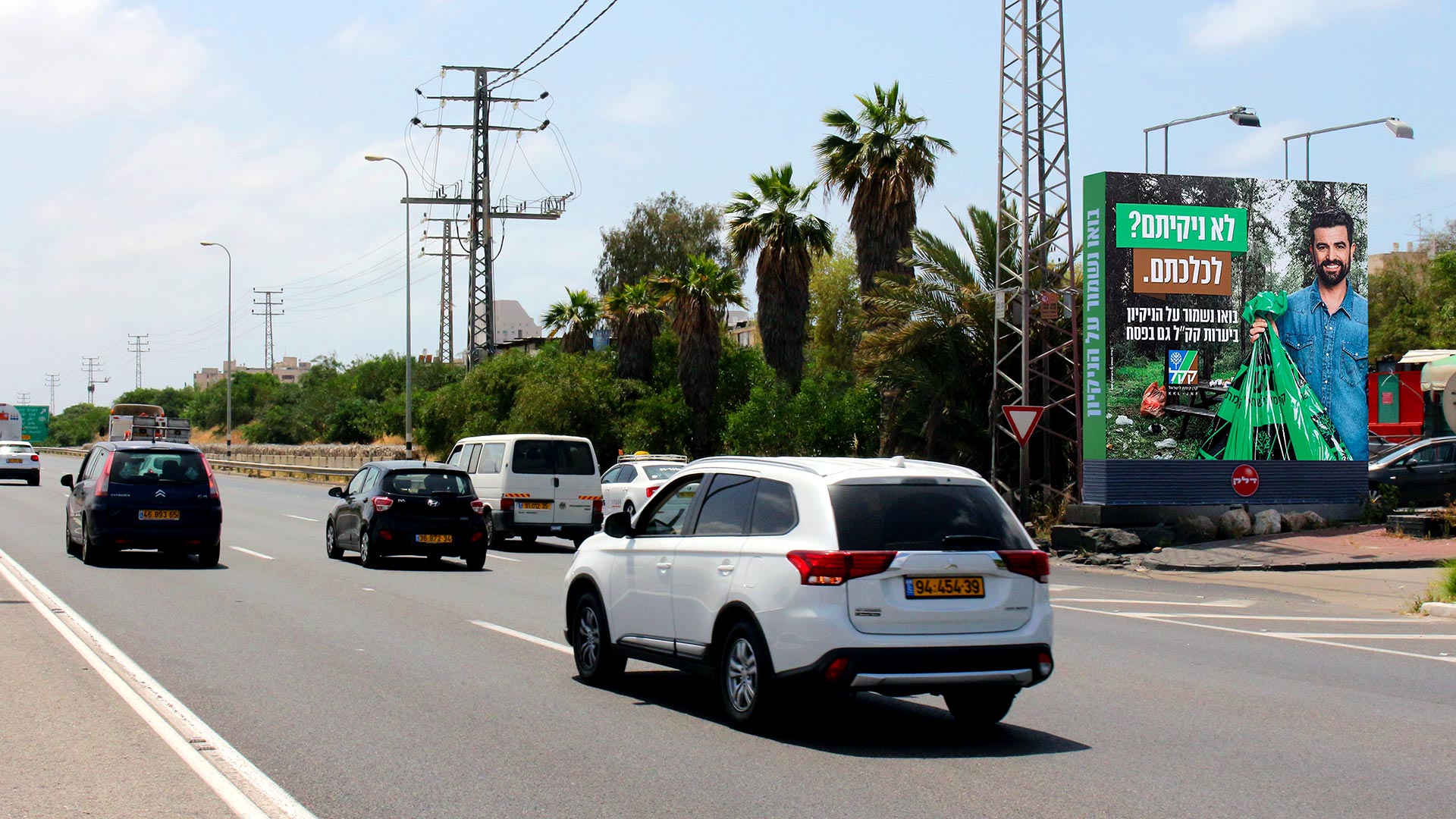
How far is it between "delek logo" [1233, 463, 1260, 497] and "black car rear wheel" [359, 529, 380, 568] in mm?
14849

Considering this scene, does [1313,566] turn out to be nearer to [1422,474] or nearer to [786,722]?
[1422,474]

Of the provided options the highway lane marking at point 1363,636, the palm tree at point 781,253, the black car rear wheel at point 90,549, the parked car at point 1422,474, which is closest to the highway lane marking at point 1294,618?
the highway lane marking at point 1363,636

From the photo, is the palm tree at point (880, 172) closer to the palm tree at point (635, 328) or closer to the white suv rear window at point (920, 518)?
the palm tree at point (635, 328)

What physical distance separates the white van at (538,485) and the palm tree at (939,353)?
22.4ft

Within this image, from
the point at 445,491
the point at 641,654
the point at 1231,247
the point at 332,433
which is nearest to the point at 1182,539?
the point at 1231,247

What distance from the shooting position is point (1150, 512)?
968 inches

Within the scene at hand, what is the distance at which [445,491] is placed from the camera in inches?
811

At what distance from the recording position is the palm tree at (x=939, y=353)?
28.0 metres

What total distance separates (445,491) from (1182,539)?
1261 centimetres

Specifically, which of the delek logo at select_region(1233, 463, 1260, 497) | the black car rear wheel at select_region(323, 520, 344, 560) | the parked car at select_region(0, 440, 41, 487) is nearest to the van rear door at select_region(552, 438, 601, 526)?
the black car rear wheel at select_region(323, 520, 344, 560)

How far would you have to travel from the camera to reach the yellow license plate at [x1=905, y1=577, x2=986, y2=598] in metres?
8.10

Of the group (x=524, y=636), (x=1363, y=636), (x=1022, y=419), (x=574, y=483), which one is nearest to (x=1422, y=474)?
(x=1022, y=419)

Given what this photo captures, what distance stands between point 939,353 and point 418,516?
40.0 ft

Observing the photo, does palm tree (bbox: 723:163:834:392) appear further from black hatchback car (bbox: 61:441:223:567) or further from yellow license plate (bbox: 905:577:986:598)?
yellow license plate (bbox: 905:577:986:598)
